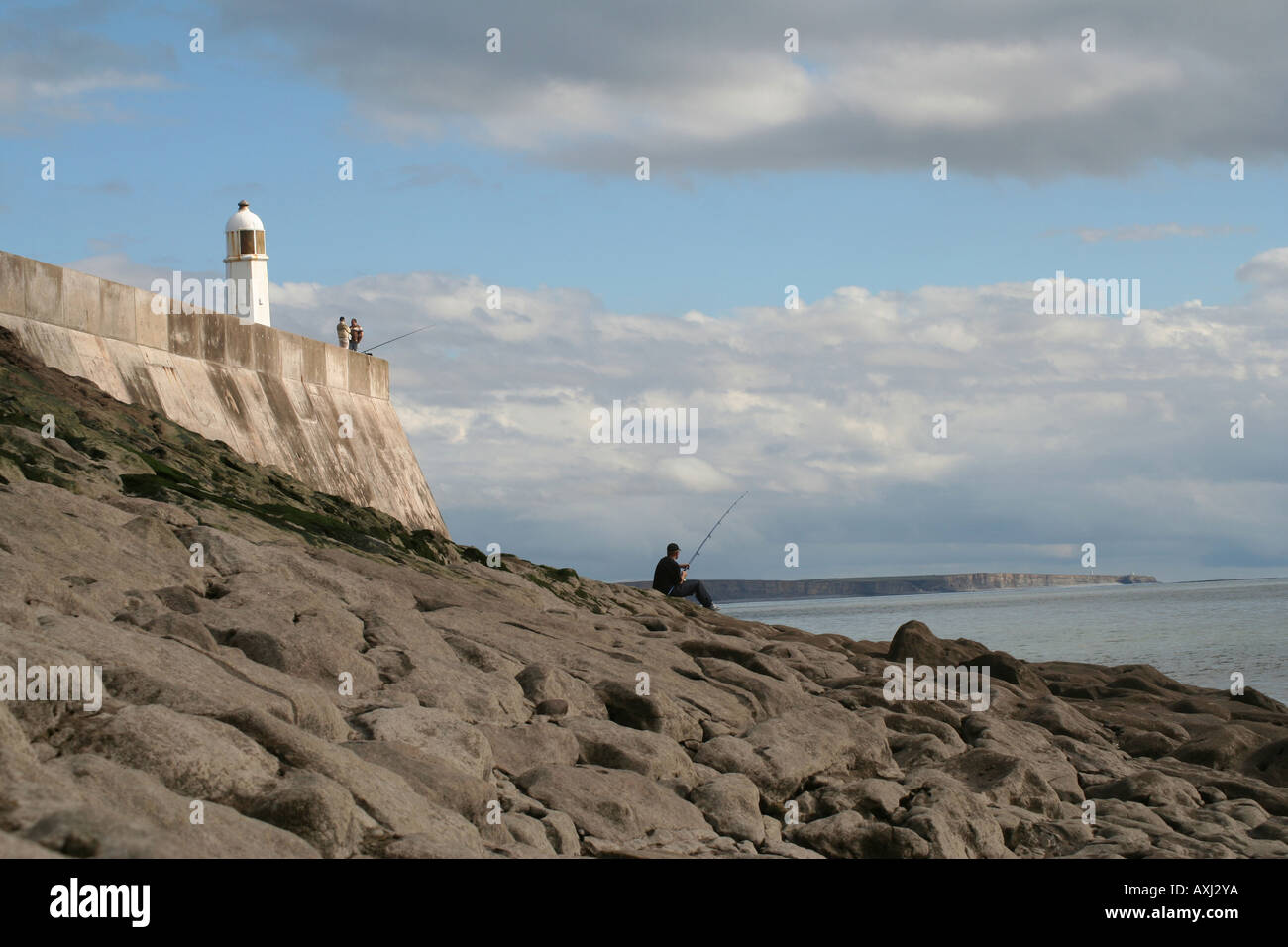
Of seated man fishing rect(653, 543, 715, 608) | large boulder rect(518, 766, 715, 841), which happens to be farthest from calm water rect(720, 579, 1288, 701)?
large boulder rect(518, 766, 715, 841)

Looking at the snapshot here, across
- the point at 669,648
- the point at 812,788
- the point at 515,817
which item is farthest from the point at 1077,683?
the point at 515,817

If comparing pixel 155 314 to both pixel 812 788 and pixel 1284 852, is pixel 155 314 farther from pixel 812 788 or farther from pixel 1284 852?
pixel 1284 852

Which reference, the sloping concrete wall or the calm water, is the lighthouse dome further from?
the calm water

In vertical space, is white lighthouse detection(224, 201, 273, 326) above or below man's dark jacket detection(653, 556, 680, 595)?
above

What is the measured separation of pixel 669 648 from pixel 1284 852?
4318 mm

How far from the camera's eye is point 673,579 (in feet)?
53.9

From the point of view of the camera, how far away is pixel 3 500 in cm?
760

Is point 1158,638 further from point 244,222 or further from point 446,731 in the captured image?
point 446,731

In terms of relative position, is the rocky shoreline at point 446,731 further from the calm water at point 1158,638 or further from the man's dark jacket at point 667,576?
the calm water at point 1158,638

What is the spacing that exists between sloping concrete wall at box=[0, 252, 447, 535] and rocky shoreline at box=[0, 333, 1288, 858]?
368 cm

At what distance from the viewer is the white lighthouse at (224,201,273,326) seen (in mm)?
27234

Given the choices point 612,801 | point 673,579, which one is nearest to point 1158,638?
point 673,579

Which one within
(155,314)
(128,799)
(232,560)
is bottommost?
(128,799)
